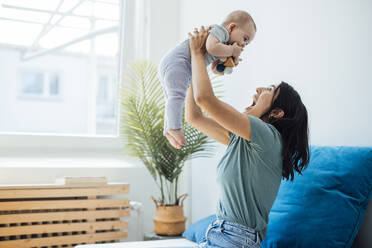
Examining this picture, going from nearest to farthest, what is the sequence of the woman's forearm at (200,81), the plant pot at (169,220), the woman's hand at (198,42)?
the woman's forearm at (200,81)
the woman's hand at (198,42)
the plant pot at (169,220)

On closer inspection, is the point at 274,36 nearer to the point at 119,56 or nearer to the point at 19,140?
the point at 119,56

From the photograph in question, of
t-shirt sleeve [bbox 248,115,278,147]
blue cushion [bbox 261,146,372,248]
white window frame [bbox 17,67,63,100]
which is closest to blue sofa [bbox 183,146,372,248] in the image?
blue cushion [bbox 261,146,372,248]

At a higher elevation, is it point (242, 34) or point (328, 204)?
point (242, 34)

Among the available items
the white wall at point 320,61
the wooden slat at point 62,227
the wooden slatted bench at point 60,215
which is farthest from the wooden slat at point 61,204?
the white wall at point 320,61

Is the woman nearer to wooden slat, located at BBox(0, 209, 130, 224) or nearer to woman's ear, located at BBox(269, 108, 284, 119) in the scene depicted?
woman's ear, located at BBox(269, 108, 284, 119)

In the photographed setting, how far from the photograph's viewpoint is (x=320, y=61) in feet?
6.16

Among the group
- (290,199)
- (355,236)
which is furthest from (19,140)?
(355,236)

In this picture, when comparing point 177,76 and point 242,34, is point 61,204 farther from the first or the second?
point 242,34

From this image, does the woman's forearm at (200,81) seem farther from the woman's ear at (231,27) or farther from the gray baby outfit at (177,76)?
the woman's ear at (231,27)

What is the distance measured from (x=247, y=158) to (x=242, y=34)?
1.46ft

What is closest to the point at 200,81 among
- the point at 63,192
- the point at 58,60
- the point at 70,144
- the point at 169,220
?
the point at 169,220

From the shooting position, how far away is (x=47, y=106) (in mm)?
3529

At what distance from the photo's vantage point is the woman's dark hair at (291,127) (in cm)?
134

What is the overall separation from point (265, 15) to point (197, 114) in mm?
1059
